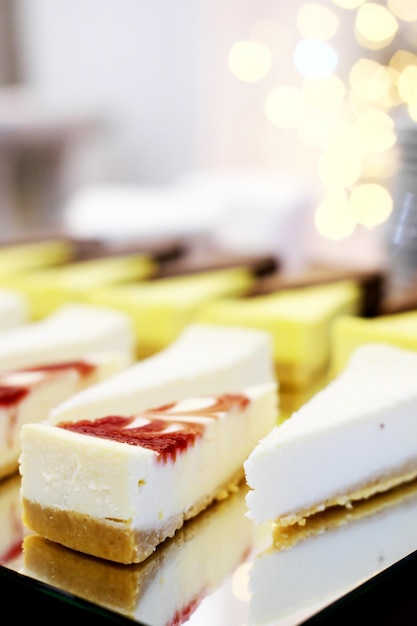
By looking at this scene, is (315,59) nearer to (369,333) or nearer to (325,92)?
(325,92)

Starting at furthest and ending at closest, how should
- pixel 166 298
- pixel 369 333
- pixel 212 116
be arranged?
pixel 212 116 → pixel 166 298 → pixel 369 333

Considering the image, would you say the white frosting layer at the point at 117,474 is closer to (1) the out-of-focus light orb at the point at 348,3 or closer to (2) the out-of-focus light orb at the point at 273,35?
(1) the out-of-focus light orb at the point at 348,3

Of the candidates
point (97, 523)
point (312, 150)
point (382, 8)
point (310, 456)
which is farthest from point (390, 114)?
point (97, 523)

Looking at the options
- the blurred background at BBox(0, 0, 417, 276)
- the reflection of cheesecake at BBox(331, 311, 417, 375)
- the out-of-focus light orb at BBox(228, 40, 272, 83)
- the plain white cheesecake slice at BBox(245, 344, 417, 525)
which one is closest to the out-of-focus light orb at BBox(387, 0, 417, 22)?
the blurred background at BBox(0, 0, 417, 276)

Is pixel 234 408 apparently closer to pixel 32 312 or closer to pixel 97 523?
pixel 97 523

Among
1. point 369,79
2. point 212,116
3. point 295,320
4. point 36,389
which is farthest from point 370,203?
point 36,389

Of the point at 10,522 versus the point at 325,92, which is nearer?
the point at 10,522

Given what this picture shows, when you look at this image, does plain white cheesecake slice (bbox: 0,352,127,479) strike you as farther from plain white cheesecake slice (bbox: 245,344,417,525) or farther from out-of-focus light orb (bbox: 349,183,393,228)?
out-of-focus light orb (bbox: 349,183,393,228)
